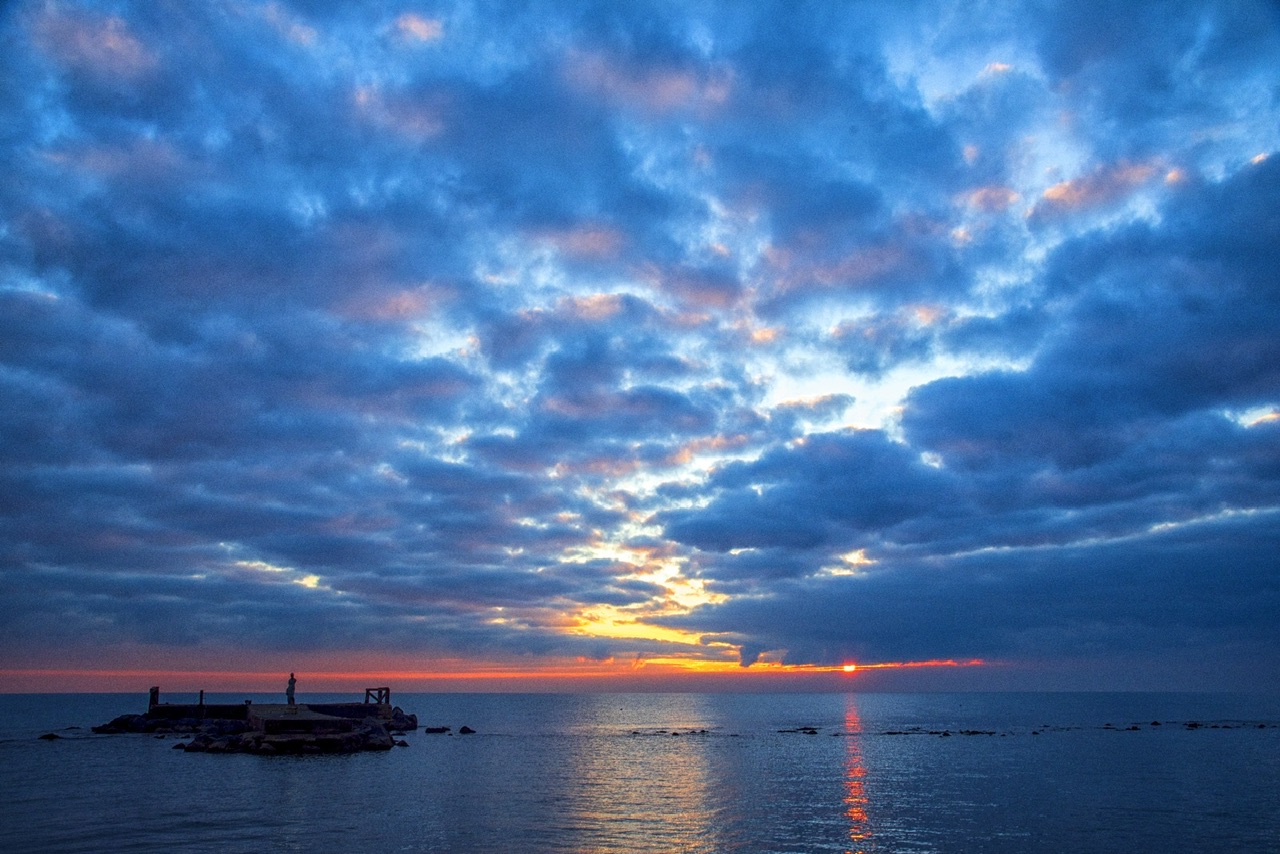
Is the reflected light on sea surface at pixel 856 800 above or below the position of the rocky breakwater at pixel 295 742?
below

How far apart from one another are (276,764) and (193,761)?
27.8 feet

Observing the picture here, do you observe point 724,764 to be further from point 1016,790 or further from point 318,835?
point 318,835

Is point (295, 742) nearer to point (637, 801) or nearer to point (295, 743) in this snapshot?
point (295, 743)

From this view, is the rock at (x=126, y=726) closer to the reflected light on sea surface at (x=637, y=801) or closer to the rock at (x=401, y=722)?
the rock at (x=401, y=722)

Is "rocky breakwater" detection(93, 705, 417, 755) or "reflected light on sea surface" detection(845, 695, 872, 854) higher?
"rocky breakwater" detection(93, 705, 417, 755)

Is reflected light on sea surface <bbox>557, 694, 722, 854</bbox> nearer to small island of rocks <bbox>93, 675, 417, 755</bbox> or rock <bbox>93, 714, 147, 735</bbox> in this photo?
small island of rocks <bbox>93, 675, 417, 755</bbox>

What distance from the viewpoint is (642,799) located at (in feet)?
178

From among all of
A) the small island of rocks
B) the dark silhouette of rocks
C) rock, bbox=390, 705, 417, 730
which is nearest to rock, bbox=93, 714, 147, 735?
the small island of rocks

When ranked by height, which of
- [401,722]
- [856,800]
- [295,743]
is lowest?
[856,800]

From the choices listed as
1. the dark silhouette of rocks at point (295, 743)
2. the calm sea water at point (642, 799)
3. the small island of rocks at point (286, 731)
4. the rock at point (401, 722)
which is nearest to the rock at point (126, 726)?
the small island of rocks at point (286, 731)

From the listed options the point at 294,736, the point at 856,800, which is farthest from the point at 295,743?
the point at 856,800

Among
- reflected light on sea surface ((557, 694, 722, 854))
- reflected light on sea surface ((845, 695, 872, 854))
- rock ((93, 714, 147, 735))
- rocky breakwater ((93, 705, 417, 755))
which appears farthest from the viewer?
rock ((93, 714, 147, 735))

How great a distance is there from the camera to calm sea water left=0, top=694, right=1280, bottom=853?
1569 inches

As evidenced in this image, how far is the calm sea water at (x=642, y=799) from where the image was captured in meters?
39.8
